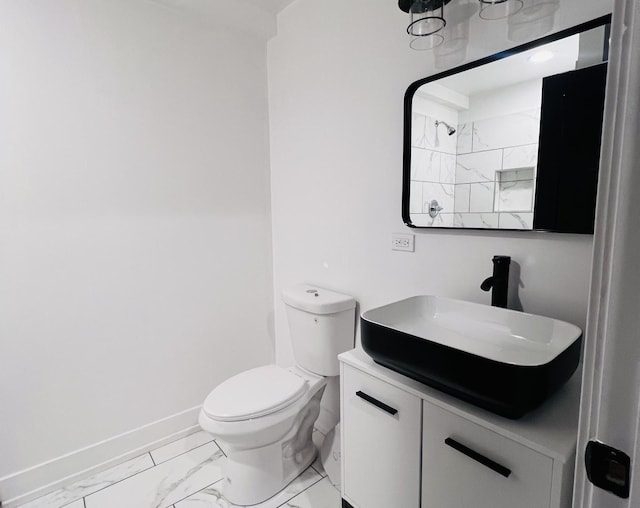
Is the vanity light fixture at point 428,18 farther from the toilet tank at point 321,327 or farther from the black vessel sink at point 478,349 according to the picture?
the toilet tank at point 321,327

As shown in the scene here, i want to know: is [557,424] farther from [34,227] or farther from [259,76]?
[259,76]

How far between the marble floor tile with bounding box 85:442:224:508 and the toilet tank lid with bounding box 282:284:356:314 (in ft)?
3.12

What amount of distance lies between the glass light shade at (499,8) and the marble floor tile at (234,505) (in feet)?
6.63

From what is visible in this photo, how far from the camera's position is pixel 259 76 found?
219cm

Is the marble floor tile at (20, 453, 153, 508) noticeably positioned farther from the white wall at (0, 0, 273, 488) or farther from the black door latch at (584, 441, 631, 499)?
the black door latch at (584, 441, 631, 499)

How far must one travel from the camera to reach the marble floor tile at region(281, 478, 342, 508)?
61.7 inches

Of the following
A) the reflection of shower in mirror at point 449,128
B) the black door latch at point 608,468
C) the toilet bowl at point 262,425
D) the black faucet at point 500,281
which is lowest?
the toilet bowl at point 262,425

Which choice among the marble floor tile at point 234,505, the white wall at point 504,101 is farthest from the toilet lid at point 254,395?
the white wall at point 504,101

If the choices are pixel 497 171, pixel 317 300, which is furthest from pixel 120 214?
pixel 497 171

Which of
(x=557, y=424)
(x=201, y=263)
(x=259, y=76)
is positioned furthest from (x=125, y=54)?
(x=557, y=424)

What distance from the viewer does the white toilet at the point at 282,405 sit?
147 cm

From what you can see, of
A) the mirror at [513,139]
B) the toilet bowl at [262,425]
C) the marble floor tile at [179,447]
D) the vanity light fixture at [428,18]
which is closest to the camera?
the mirror at [513,139]

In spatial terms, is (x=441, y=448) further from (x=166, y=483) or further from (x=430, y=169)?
(x=166, y=483)

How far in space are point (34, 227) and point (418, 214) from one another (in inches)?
67.4
